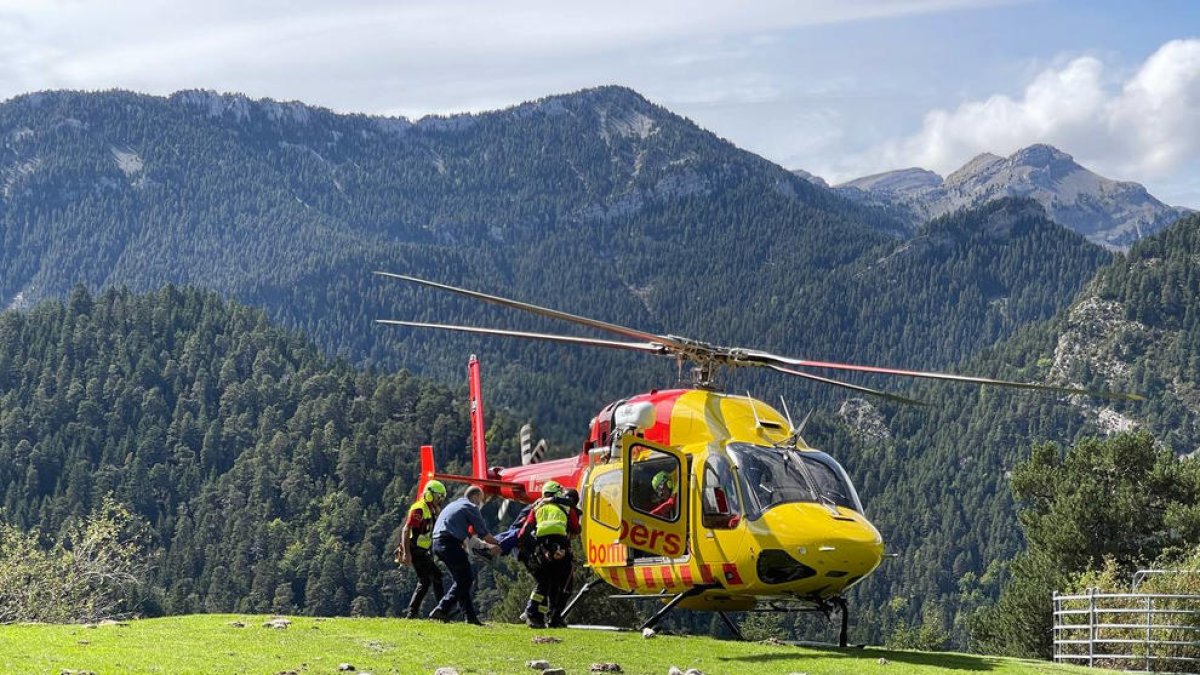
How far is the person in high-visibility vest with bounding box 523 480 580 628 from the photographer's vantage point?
25.5 metres

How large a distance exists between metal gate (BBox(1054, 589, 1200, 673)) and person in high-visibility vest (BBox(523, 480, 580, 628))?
8.60 meters

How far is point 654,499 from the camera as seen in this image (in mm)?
25234

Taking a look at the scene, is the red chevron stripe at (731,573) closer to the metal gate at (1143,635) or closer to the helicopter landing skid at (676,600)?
the helicopter landing skid at (676,600)

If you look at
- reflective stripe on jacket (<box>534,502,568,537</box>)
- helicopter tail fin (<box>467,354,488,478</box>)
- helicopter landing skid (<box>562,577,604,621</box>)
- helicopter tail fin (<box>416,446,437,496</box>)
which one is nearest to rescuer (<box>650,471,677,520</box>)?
reflective stripe on jacket (<box>534,502,568,537</box>)

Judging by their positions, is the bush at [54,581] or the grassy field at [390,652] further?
the bush at [54,581]

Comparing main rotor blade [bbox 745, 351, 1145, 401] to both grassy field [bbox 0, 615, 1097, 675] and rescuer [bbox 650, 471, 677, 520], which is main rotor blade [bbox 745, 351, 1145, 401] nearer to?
rescuer [bbox 650, 471, 677, 520]

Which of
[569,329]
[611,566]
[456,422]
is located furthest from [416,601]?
[456,422]

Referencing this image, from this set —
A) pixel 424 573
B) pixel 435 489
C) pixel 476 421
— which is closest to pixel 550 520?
pixel 435 489

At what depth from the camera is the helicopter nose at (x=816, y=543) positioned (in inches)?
909

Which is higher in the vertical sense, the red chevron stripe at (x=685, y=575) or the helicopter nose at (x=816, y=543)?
the helicopter nose at (x=816, y=543)

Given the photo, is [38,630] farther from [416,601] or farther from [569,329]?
[569,329]

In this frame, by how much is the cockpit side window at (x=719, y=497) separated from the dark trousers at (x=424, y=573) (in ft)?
15.7

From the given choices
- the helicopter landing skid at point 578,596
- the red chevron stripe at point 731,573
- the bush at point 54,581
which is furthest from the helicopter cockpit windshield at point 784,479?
the bush at point 54,581

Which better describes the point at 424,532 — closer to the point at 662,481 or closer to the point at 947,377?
the point at 662,481
